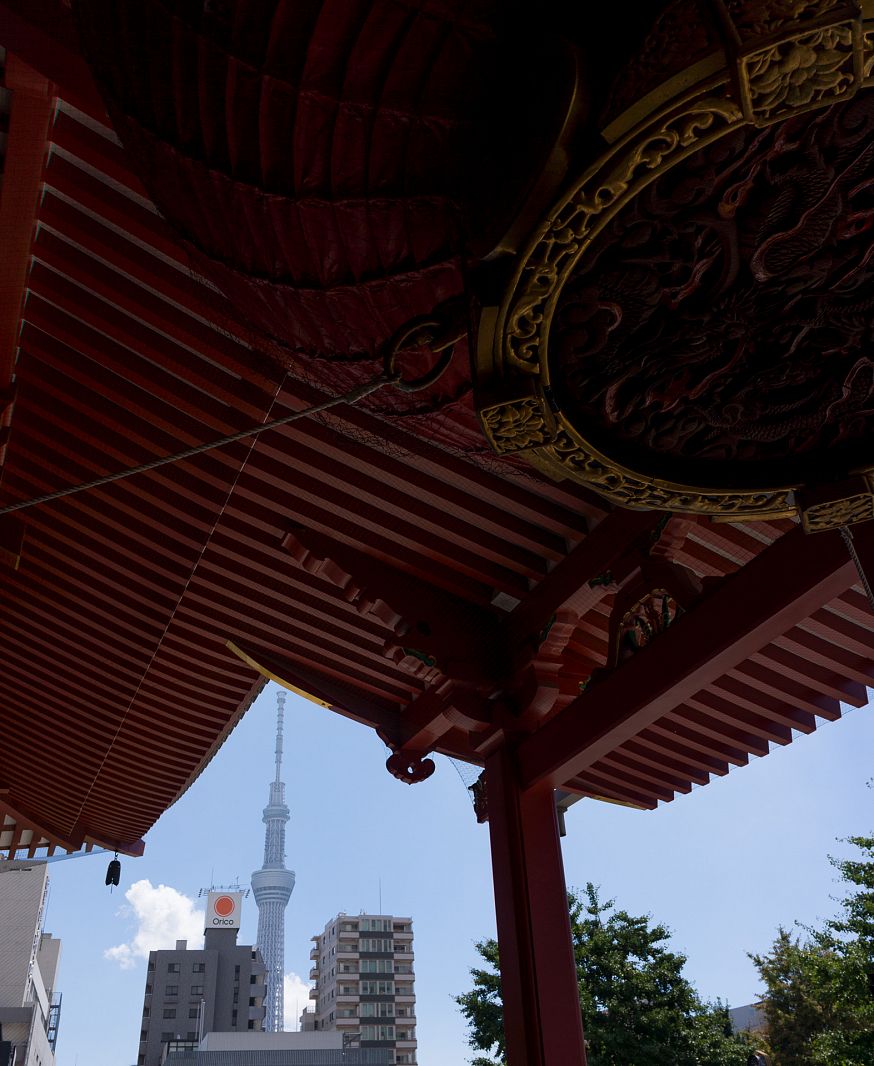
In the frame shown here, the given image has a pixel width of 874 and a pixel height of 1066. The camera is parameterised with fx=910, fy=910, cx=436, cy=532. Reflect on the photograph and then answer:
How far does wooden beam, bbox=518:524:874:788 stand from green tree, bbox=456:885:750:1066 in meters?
7.36

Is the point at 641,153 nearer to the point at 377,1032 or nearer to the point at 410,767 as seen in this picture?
the point at 410,767

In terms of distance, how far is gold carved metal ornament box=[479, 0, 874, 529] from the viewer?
761mm

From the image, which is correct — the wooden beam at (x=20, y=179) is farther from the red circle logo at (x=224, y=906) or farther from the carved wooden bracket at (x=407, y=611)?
the red circle logo at (x=224, y=906)

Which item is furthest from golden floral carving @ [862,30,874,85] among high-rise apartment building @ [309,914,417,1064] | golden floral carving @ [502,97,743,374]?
high-rise apartment building @ [309,914,417,1064]

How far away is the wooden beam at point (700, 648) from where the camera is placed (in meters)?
2.66

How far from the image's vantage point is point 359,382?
1189 mm

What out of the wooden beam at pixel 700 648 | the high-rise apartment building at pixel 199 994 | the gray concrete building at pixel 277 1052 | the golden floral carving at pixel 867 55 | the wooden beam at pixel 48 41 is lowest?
the golden floral carving at pixel 867 55

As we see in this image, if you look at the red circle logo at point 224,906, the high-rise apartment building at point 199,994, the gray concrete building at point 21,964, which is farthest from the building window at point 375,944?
the gray concrete building at point 21,964

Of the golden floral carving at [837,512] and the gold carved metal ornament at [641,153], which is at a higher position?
the gold carved metal ornament at [641,153]

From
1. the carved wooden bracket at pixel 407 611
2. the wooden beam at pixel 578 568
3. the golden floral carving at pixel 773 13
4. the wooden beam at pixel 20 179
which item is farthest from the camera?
the carved wooden bracket at pixel 407 611

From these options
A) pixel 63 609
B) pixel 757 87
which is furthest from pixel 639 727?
pixel 63 609

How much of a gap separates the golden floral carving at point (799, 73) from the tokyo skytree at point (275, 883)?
9380 centimetres

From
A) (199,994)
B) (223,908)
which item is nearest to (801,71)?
(199,994)

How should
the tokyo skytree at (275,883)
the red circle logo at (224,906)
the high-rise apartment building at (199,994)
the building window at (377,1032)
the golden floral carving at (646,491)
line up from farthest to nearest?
the tokyo skytree at (275,883) < the red circle logo at (224,906) < the building window at (377,1032) < the high-rise apartment building at (199,994) < the golden floral carving at (646,491)
